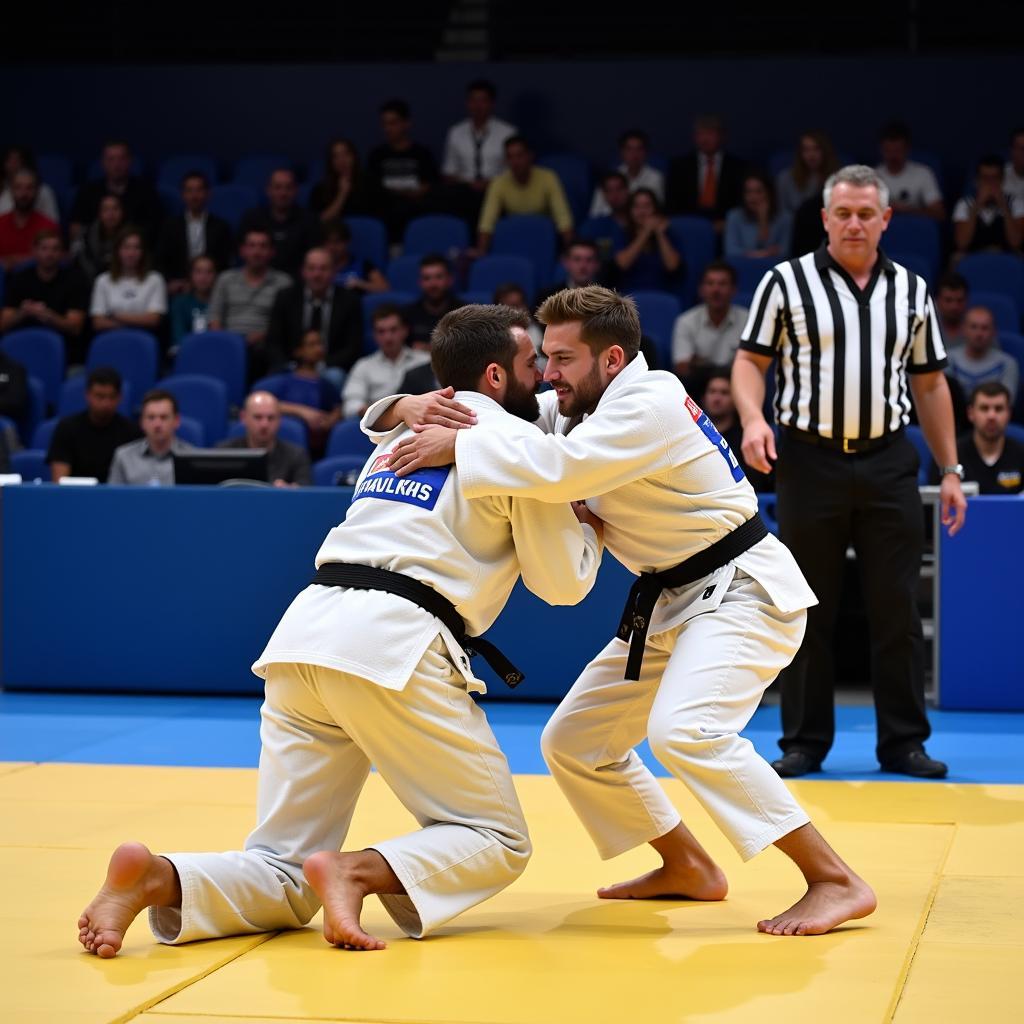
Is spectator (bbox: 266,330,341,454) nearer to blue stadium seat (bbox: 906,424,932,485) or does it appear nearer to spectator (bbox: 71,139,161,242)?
spectator (bbox: 71,139,161,242)

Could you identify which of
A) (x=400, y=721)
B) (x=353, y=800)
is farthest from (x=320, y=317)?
(x=400, y=721)

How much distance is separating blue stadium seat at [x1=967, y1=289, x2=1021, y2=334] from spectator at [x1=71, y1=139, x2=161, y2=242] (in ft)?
18.1

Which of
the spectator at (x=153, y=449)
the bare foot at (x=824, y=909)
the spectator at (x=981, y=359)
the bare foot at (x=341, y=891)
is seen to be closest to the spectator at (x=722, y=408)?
the spectator at (x=981, y=359)

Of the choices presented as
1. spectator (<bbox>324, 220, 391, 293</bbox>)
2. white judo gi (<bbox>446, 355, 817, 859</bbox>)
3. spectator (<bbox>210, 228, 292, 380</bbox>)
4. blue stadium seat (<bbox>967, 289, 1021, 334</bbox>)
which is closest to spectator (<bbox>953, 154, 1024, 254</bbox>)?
blue stadium seat (<bbox>967, 289, 1021, 334</bbox>)

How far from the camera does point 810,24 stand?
11602 millimetres

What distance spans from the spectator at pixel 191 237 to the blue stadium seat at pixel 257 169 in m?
0.83

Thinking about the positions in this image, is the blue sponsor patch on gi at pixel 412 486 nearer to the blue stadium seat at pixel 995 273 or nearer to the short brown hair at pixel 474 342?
the short brown hair at pixel 474 342

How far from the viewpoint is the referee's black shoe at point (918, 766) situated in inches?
199

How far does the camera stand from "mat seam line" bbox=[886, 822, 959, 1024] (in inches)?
106

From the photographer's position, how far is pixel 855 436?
500cm

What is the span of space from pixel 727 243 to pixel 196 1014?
8065 millimetres

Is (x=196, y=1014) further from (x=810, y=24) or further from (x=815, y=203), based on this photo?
(x=810, y=24)

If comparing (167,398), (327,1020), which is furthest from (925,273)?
(327,1020)

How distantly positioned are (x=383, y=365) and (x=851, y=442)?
4342 mm
